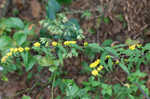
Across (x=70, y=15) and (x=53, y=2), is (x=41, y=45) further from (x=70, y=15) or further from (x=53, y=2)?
(x=70, y=15)

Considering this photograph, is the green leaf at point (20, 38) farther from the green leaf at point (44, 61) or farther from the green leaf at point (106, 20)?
the green leaf at point (106, 20)

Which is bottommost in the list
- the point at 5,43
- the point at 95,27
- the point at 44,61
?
the point at 44,61

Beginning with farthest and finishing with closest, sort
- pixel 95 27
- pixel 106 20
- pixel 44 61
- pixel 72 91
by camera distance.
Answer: pixel 95 27
pixel 106 20
pixel 44 61
pixel 72 91

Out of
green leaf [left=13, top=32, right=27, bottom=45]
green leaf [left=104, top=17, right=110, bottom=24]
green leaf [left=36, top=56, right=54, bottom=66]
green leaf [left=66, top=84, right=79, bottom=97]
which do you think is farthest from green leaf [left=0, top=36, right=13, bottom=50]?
green leaf [left=104, top=17, right=110, bottom=24]

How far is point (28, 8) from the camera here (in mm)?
3180

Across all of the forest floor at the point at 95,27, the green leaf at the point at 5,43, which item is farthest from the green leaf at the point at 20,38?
the forest floor at the point at 95,27

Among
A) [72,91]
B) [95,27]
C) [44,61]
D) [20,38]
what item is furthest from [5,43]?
[95,27]

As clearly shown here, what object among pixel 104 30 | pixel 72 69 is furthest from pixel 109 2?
pixel 72 69

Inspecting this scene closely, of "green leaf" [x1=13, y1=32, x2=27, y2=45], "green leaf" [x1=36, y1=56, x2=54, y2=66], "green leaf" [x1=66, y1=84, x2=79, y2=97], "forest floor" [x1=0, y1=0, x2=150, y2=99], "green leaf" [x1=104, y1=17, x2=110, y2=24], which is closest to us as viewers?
"green leaf" [x1=66, y1=84, x2=79, y2=97]

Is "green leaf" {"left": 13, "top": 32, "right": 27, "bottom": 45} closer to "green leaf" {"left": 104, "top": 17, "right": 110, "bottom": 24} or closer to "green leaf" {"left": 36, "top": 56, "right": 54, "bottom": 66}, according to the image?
Result: "green leaf" {"left": 36, "top": 56, "right": 54, "bottom": 66}

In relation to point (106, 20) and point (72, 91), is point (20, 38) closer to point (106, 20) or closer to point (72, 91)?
point (72, 91)

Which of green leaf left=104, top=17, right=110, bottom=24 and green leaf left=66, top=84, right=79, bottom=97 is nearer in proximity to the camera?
green leaf left=66, top=84, right=79, bottom=97

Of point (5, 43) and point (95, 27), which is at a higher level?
point (95, 27)

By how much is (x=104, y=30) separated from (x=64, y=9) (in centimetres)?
62
